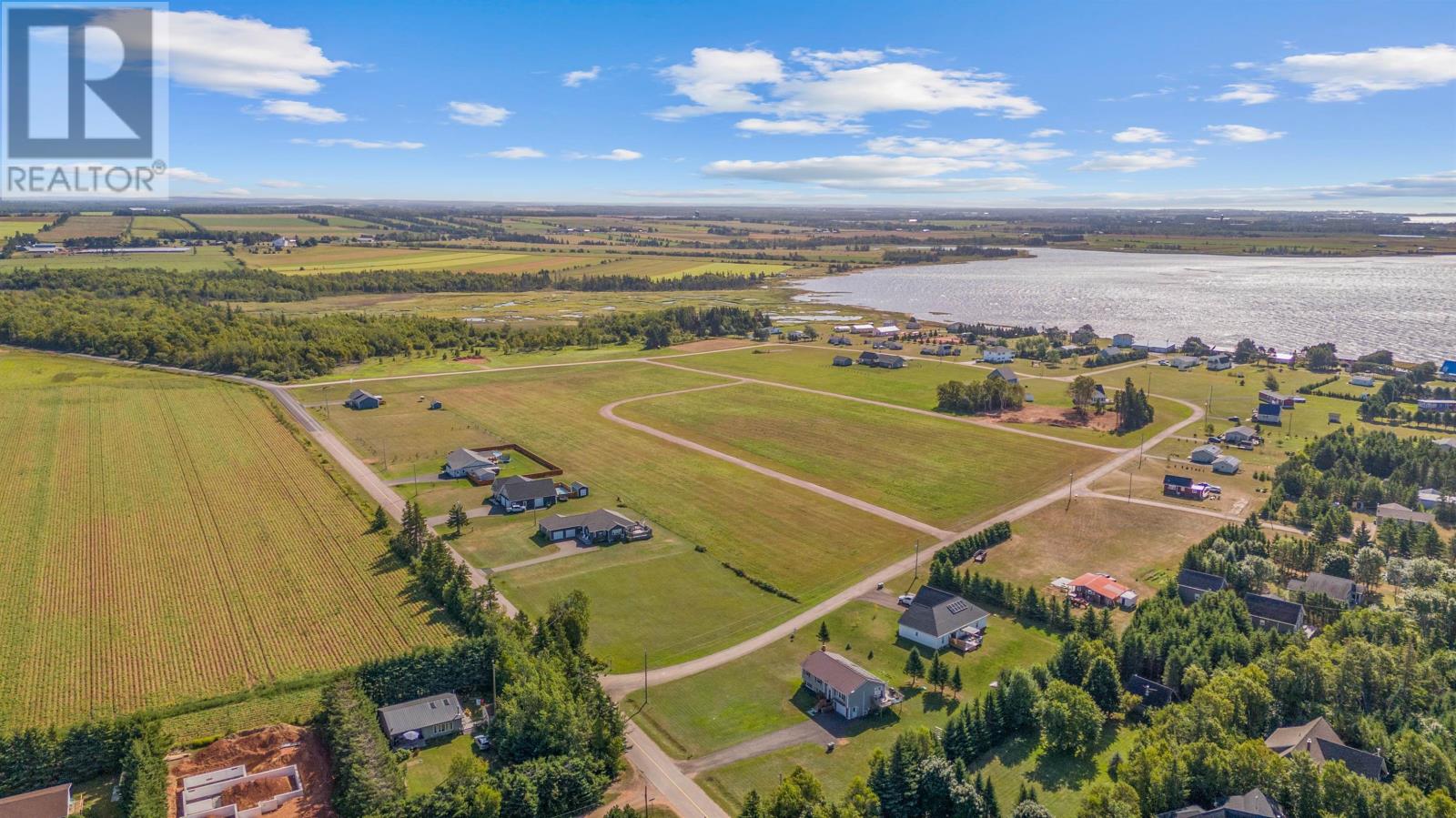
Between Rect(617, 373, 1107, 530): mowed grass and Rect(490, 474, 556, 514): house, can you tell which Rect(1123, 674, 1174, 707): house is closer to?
Rect(617, 373, 1107, 530): mowed grass

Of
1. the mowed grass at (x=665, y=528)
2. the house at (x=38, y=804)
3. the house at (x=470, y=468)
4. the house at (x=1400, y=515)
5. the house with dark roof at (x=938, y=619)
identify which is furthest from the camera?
the house at (x=470, y=468)

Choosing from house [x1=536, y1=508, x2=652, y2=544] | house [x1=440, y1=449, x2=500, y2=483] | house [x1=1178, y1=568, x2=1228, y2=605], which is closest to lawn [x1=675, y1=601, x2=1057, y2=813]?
house [x1=1178, y1=568, x2=1228, y2=605]

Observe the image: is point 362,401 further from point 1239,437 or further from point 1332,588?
point 1239,437

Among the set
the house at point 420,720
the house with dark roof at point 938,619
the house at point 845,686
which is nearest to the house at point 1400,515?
the house with dark roof at point 938,619

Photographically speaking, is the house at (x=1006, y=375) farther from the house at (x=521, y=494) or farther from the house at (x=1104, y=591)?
the house at (x=521, y=494)

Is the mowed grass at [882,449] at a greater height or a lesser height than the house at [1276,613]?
greater

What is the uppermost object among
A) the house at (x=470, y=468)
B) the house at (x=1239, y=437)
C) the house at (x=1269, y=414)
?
the house at (x=1269, y=414)

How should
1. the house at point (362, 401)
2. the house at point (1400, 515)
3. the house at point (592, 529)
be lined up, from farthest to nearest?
the house at point (362, 401)
the house at point (1400, 515)
the house at point (592, 529)
